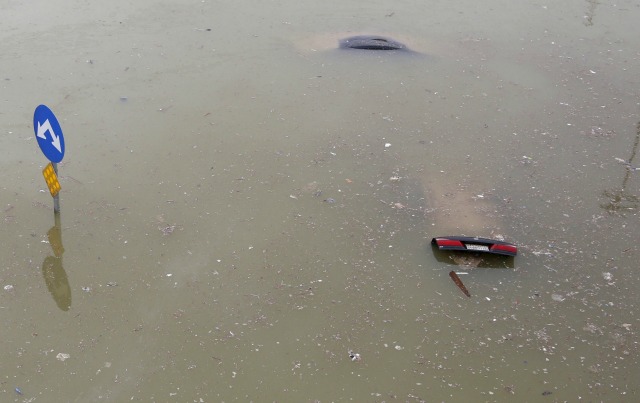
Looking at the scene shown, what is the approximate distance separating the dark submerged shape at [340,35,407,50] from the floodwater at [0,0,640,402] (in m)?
0.14

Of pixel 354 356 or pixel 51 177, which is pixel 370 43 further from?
pixel 354 356

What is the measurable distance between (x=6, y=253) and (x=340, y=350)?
7.38 ft

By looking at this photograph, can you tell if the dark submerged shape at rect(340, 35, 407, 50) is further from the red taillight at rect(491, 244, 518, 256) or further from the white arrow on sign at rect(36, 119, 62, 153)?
the white arrow on sign at rect(36, 119, 62, 153)

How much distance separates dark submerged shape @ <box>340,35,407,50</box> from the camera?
6445 millimetres

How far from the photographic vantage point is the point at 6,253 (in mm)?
4000

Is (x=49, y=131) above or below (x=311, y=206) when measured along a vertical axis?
above

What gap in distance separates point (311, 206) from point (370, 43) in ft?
8.87

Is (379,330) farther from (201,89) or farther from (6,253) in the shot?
(201,89)

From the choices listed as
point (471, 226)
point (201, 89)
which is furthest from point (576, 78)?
point (201, 89)

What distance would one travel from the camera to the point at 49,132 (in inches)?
150

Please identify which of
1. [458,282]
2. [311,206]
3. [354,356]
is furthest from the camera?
[311,206]

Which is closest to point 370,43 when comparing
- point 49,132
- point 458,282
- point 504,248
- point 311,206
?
point 311,206

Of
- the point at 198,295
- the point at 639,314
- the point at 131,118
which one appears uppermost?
the point at 131,118

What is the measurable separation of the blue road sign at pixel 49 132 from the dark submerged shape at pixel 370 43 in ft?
11.2
